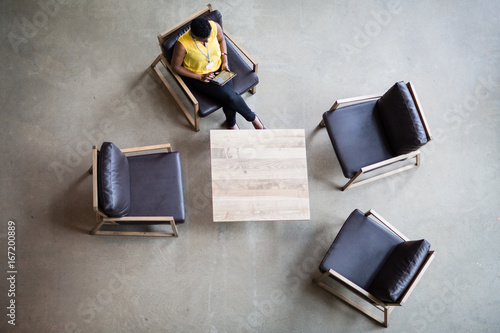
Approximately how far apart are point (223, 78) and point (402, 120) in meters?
1.51

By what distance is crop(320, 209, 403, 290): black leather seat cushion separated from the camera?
3.10 meters

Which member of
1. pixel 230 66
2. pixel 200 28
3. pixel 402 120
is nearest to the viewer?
pixel 200 28

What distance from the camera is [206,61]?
10.7ft

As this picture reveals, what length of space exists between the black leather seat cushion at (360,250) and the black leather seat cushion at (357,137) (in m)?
0.46

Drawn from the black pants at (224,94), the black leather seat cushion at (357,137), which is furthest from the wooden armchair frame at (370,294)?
the black pants at (224,94)

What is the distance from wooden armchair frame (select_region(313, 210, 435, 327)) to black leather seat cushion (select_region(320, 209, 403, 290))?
55 millimetres

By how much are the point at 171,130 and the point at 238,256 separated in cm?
134

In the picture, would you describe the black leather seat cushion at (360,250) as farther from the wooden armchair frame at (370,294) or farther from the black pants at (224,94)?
the black pants at (224,94)

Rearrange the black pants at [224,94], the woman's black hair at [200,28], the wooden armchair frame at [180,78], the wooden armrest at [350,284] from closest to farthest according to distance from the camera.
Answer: the wooden armrest at [350,284] → the woman's black hair at [200,28] → the wooden armchair frame at [180,78] → the black pants at [224,94]

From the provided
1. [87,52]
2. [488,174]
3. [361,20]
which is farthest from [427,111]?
[87,52]

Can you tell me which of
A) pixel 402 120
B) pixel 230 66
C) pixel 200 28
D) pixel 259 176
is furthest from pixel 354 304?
pixel 200 28

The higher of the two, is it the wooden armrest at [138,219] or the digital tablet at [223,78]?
the digital tablet at [223,78]

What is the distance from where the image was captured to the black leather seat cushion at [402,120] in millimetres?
3041

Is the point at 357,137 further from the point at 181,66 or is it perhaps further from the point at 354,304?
the point at 181,66
